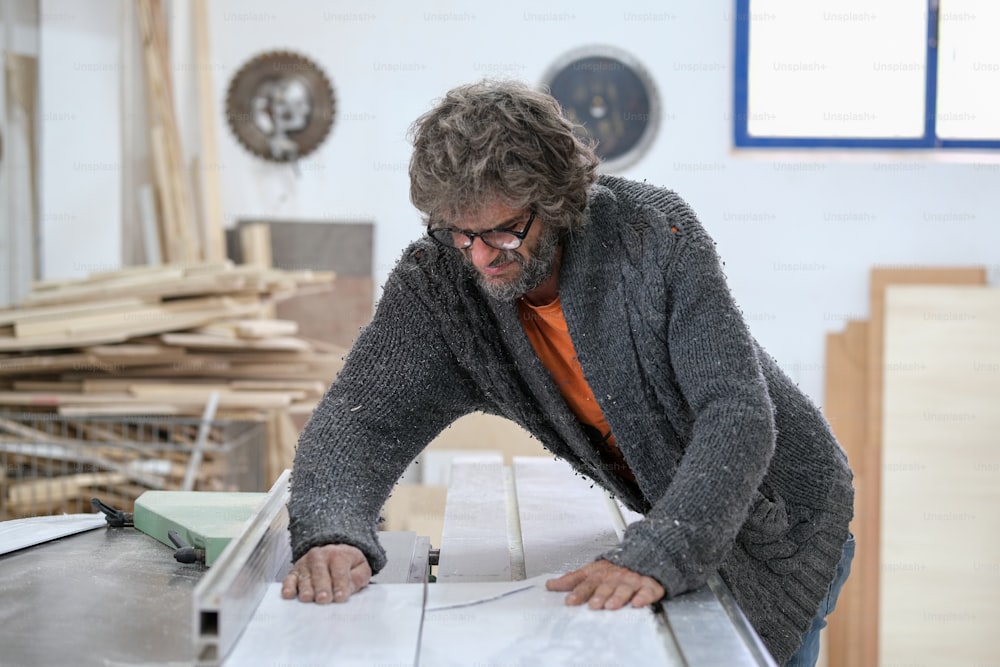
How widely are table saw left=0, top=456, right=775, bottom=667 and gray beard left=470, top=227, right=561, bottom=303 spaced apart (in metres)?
0.46

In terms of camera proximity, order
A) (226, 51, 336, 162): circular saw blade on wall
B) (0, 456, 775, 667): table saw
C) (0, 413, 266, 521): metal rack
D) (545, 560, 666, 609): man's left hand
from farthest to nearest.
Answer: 1. (226, 51, 336, 162): circular saw blade on wall
2. (0, 413, 266, 521): metal rack
3. (545, 560, 666, 609): man's left hand
4. (0, 456, 775, 667): table saw

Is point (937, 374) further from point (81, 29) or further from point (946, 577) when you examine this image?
point (81, 29)

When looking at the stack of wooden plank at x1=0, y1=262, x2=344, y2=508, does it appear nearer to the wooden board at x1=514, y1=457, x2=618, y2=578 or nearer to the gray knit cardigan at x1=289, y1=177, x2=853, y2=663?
the wooden board at x1=514, y1=457, x2=618, y2=578

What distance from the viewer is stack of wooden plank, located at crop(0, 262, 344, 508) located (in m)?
3.46

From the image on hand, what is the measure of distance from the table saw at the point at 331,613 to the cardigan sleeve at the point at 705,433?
7 cm

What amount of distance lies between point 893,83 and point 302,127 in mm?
2820

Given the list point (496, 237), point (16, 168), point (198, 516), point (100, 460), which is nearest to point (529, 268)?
point (496, 237)

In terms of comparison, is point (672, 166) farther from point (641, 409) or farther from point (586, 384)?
point (641, 409)

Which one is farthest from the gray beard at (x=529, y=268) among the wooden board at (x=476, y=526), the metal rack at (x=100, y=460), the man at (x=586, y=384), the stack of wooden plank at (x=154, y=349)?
the stack of wooden plank at (x=154, y=349)

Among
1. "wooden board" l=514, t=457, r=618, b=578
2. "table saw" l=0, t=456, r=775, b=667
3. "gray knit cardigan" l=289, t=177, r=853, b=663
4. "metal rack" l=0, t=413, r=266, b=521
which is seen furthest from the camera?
"metal rack" l=0, t=413, r=266, b=521

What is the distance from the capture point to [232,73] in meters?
4.60

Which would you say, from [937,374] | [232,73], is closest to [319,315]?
[232,73]

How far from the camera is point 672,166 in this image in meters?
4.73

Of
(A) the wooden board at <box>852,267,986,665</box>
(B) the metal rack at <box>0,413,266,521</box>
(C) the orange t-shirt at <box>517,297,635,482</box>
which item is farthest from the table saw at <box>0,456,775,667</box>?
(A) the wooden board at <box>852,267,986,665</box>
